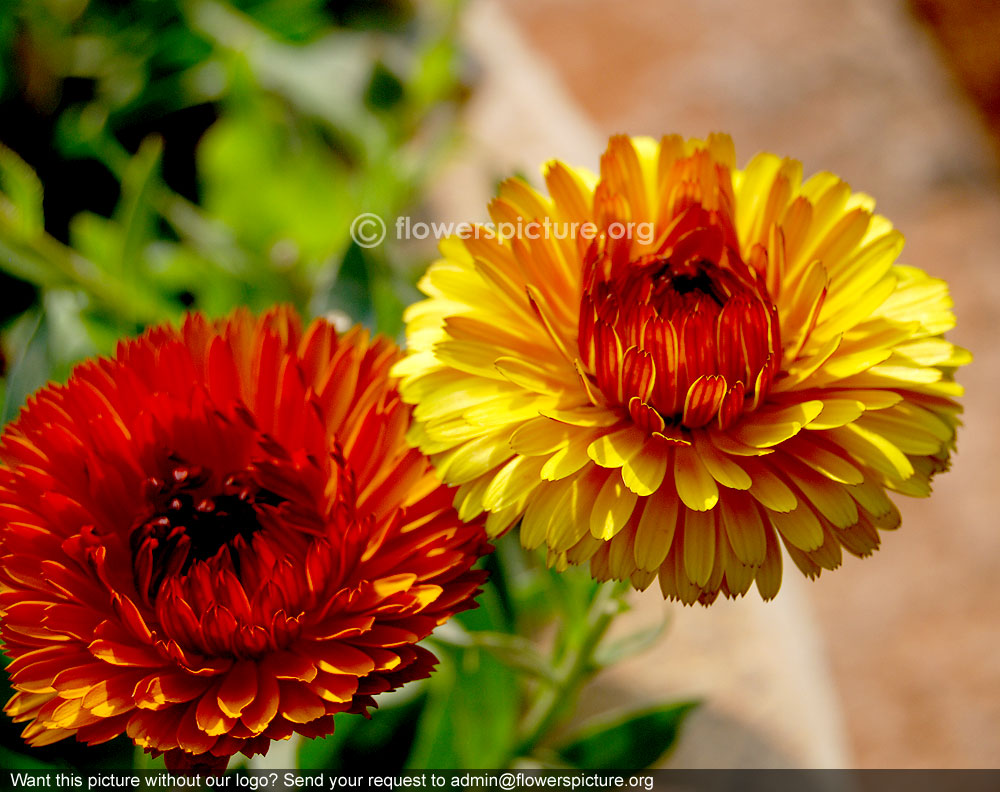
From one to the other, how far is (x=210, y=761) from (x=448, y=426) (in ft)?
0.41

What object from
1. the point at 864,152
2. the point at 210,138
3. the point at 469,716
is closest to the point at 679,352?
the point at 469,716

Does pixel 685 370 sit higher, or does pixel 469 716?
pixel 685 370

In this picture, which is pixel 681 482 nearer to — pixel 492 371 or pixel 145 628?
pixel 492 371

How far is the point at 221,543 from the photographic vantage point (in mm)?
353

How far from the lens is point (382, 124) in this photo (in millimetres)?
854

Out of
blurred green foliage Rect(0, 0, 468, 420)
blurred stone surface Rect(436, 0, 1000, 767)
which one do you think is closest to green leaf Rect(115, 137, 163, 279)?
blurred green foliage Rect(0, 0, 468, 420)

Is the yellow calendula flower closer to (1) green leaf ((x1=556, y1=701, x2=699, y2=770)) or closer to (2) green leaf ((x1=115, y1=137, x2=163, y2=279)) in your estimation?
(1) green leaf ((x1=556, y1=701, x2=699, y2=770))

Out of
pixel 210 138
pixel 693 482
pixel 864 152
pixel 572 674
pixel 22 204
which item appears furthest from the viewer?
pixel 864 152

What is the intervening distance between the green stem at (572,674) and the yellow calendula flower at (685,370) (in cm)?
9

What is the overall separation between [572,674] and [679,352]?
7.7 inches

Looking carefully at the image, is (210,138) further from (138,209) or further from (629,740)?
(629,740)

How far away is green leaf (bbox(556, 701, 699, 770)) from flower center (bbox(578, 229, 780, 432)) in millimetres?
263

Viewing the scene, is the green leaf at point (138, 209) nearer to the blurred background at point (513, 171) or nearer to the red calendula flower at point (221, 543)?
the blurred background at point (513, 171)

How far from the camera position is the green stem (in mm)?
393
